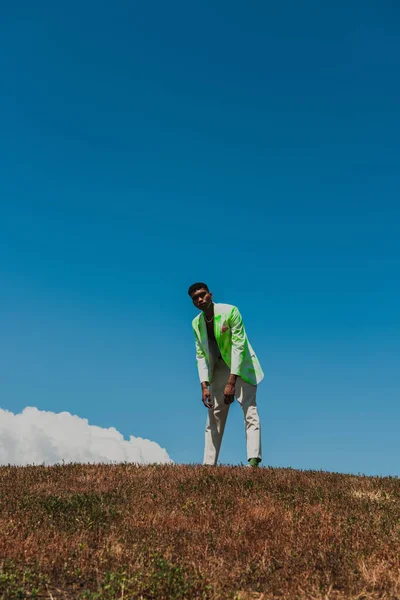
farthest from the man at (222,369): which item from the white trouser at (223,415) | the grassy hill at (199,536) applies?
the grassy hill at (199,536)

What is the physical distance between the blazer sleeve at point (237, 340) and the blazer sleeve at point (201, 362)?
659mm

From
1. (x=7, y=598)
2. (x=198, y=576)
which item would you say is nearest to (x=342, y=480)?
(x=198, y=576)

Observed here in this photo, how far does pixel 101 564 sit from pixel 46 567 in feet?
1.68

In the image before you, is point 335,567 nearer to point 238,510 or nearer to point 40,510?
point 238,510

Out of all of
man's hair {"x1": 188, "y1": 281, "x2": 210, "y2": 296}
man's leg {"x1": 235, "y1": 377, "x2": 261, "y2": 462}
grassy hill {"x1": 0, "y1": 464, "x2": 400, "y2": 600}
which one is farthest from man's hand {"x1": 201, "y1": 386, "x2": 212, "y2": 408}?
man's hair {"x1": 188, "y1": 281, "x2": 210, "y2": 296}

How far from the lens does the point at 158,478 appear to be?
Result: 909 cm

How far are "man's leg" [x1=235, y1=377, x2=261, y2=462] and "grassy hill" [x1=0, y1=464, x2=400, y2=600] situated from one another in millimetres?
515

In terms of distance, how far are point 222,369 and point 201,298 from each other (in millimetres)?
1449

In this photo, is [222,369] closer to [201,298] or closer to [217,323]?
[217,323]

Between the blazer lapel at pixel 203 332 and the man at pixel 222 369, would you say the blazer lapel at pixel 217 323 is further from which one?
the blazer lapel at pixel 203 332

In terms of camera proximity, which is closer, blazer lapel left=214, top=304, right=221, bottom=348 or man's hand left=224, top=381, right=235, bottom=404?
man's hand left=224, top=381, right=235, bottom=404

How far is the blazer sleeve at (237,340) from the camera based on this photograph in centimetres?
977

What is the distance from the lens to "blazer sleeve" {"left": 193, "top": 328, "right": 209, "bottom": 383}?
10.2 m

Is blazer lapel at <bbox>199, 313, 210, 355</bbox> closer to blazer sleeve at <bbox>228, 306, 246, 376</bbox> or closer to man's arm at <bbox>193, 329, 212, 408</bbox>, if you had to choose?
man's arm at <bbox>193, 329, 212, 408</bbox>
